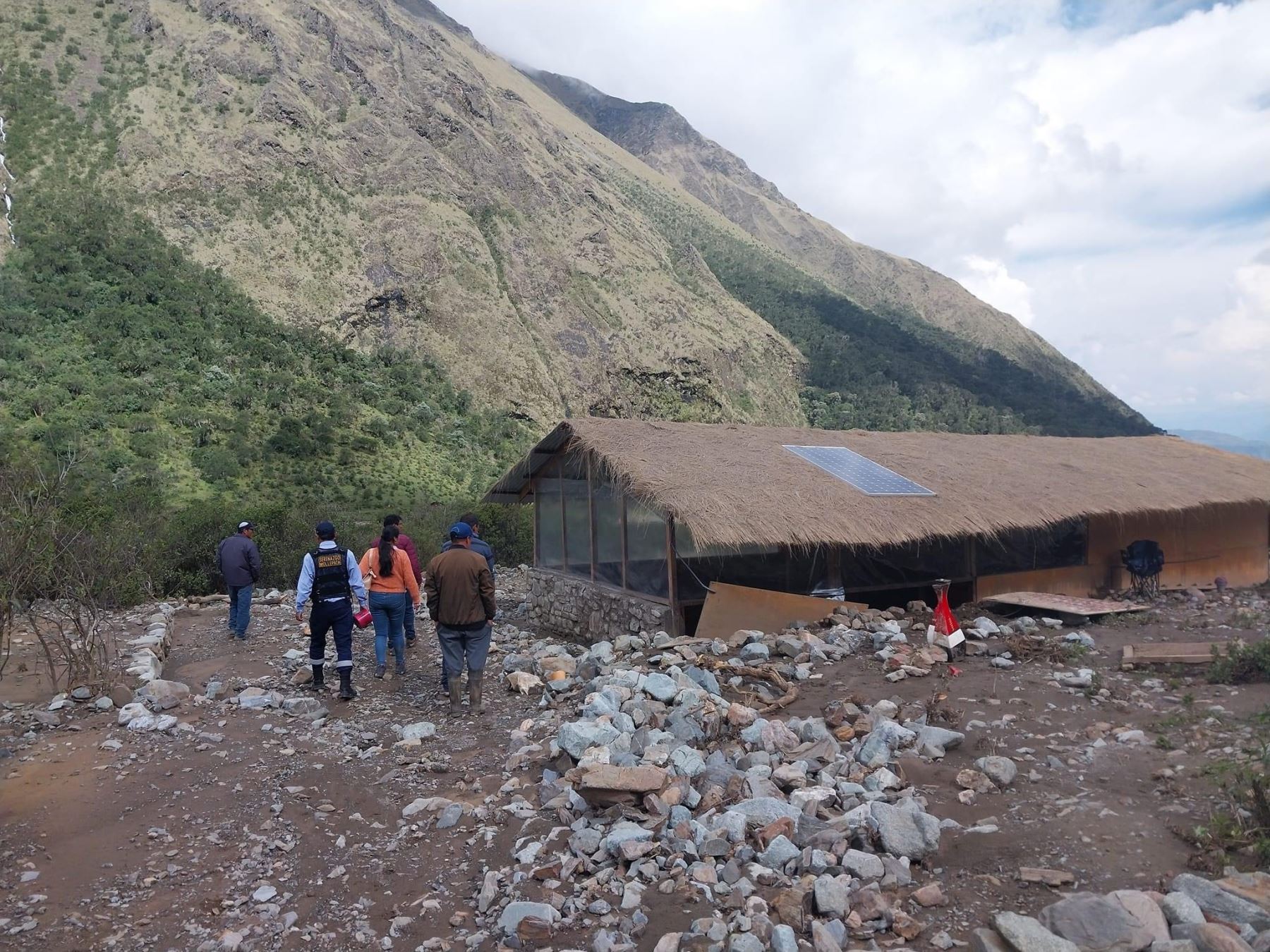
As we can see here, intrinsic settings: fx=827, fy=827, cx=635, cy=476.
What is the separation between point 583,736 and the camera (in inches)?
224

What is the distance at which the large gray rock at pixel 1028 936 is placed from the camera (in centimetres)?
329

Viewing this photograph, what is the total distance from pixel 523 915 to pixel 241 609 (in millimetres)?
7935

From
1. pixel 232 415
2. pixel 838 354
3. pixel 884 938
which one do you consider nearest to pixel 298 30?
Result: pixel 232 415

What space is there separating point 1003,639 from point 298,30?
54421 millimetres

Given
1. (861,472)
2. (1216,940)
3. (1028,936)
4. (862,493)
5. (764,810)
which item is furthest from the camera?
(861,472)

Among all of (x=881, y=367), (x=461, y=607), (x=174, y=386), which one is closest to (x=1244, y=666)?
(x=461, y=607)

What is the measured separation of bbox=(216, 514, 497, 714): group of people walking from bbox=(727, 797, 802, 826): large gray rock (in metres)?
3.20

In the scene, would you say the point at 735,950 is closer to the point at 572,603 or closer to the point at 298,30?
the point at 572,603

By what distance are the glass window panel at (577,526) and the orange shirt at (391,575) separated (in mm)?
3951

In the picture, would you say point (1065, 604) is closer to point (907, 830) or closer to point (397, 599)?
point (907, 830)

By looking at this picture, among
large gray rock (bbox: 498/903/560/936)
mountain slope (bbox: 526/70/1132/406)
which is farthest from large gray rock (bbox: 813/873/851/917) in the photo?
mountain slope (bbox: 526/70/1132/406)

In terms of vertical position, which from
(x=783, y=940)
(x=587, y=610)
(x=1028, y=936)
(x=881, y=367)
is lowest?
(x=783, y=940)

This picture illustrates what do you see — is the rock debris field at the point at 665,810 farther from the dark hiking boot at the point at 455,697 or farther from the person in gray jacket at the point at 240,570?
the person in gray jacket at the point at 240,570

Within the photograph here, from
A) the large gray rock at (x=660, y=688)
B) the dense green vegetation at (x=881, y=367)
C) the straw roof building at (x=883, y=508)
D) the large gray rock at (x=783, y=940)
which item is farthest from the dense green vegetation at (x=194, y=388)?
the dense green vegetation at (x=881, y=367)
